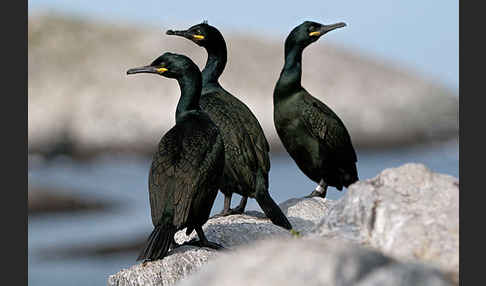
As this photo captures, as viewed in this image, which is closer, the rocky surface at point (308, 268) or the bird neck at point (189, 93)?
the rocky surface at point (308, 268)

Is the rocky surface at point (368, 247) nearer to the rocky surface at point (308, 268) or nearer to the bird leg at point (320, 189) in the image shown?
the rocky surface at point (308, 268)

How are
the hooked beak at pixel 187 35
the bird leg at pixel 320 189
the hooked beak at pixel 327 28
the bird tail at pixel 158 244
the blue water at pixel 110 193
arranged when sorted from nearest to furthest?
the bird tail at pixel 158 244, the hooked beak at pixel 187 35, the hooked beak at pixel 327 28, the bird leg at pixel 320 189, the blue water at pixel 110 193

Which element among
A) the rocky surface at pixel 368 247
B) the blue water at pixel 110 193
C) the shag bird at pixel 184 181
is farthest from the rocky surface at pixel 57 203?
the rocky surface at pixel 368 247

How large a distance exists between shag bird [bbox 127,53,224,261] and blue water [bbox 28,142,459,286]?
460cm

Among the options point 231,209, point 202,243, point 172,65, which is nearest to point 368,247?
point 202,243

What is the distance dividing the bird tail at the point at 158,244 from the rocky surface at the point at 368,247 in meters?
0.14

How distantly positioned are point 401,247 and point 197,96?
356 centimetres

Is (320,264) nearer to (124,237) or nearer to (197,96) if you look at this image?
(197,96)

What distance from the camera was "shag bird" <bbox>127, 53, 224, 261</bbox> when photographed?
21.7 ft

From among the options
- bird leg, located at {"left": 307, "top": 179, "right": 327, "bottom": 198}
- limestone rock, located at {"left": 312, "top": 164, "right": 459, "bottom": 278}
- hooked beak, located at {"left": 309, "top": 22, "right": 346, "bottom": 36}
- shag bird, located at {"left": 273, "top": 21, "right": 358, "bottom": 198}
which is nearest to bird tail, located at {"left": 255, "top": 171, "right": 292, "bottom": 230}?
shag bird, located at {"left": 273, "top": 21, "right": 358, "bottom": 198}

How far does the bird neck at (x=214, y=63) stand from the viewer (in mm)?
9250

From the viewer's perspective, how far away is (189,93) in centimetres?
746

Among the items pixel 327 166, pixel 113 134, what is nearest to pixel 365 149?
pixel 113 134

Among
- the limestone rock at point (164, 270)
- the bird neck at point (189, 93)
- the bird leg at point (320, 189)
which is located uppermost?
the bird neck at point (189, 93)
